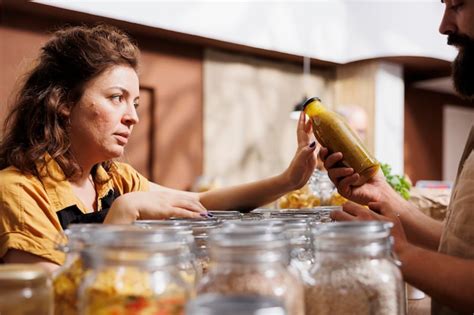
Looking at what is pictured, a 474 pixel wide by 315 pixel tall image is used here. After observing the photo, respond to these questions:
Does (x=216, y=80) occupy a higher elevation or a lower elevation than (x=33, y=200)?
higher

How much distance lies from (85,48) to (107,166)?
1.23 feet

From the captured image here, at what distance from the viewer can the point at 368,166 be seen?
104 cm

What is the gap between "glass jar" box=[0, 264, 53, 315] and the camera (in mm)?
520

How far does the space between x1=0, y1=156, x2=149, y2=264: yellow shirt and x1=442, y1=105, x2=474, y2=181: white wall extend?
6711mm

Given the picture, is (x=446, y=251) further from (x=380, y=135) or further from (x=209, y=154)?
(x=380, y=135)

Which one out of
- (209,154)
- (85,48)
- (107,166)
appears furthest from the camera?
(209,154)

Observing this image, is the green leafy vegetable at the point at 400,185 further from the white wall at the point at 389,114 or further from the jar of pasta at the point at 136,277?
the white wall at the point at 389,114

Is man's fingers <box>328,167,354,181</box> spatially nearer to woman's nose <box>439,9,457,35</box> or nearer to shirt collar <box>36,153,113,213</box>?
woman's nose <box>439,9,457,35</box>

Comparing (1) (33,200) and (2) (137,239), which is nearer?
(2) (137,239)

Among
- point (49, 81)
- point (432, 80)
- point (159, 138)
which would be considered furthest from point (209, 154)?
point (49, 81)

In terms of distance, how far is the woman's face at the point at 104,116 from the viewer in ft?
4.66

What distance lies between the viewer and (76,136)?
1460mm

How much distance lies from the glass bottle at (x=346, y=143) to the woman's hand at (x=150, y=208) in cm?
29

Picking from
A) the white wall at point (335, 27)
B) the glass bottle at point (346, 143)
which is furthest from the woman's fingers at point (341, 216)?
the white wall at point (335, 27)
